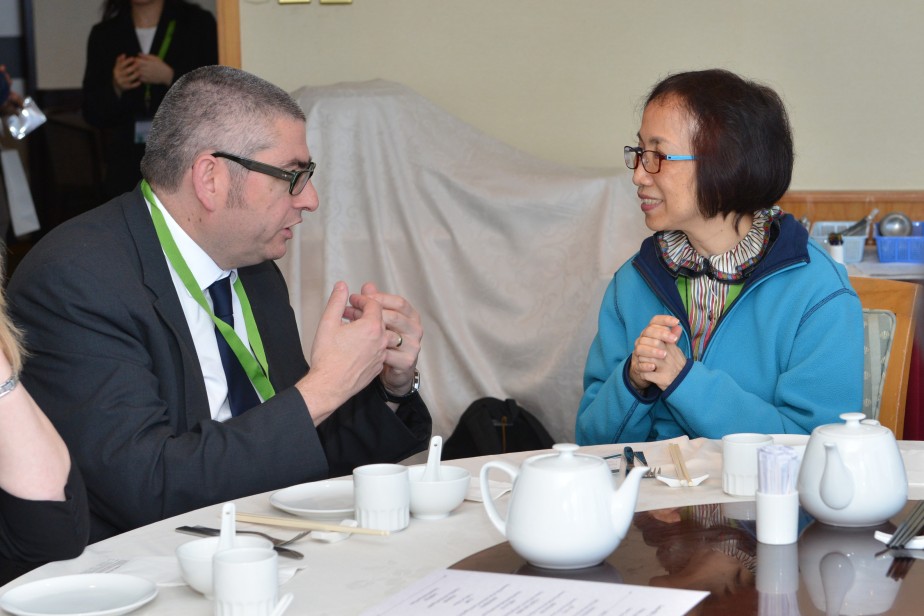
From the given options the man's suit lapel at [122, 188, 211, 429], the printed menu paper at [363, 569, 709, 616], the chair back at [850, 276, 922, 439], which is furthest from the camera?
the chair back at [850, 276, 922, 439]

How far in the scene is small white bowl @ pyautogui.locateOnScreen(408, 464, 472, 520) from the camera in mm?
1328

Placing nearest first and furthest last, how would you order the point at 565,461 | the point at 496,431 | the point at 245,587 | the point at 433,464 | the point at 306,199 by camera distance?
the point at 245,587
the point at 565,461
the point at 433,464
the point at 306,199
the point at 496,431

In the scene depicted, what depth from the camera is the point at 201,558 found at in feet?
3.59

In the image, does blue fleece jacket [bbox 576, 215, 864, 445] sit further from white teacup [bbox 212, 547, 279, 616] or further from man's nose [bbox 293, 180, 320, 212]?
white teacup [bbox 212, 547, 279, 616]

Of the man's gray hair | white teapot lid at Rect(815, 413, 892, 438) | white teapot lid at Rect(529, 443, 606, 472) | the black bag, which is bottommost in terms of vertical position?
the black bag

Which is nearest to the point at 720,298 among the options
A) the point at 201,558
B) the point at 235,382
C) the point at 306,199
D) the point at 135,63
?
the point at 306,199

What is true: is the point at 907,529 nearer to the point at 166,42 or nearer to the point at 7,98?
the point at 166,42

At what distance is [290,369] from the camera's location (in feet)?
6.81

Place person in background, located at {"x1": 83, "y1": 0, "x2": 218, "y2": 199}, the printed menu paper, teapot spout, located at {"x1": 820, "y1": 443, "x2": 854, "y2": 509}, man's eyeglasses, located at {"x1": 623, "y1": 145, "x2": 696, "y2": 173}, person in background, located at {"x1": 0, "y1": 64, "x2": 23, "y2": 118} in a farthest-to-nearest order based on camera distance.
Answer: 1. person in background, located at {"x1": 0, "y1": 64, "x2": 23, "y2": 118}
2. person in background, located at {"x1": 83, "y1": 0, "x2": 218, "y2": 199}
3. man's eyeglasses, located at {"x1": 623, "y1": 145, "x2": 696, "y2": 173}
4. teapot spout, located at {"x1": 820, "y1": 443, "x2": 854, "y2": 509}
5. the printed menu paper

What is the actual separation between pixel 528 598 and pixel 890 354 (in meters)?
1.46

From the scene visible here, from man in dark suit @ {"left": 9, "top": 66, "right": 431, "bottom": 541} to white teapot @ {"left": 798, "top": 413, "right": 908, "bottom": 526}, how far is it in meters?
0.71

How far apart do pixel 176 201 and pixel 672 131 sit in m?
0.87

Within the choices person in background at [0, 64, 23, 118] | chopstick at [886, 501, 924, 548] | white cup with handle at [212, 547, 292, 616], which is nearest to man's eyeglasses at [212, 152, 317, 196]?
white cup with handle at [212, 547, 292, 616]

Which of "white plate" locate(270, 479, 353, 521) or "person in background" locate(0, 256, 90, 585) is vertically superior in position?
"person in background" locate(0, 256, 90, 585)
